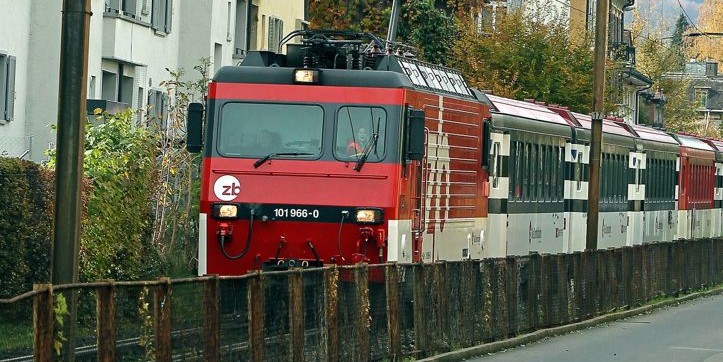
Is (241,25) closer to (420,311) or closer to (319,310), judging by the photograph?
(420,311)

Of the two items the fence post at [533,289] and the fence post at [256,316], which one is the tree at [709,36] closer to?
the fence post at [533,289]

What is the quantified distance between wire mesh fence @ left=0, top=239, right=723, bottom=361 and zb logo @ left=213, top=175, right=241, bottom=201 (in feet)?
9.04

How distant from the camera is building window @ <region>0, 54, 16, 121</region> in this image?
30922mm

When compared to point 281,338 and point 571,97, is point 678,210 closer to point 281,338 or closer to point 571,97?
Result: point 571,97

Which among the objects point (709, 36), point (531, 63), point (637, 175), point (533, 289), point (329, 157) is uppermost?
point (709, 36)

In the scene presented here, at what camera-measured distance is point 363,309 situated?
16562 mm

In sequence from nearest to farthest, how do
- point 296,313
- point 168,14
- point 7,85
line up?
point 296,313 → point 7,85 → point 168,14

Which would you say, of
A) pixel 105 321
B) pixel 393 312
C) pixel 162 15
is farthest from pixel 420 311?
pixel 162 15

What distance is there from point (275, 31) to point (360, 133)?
97.4 feet

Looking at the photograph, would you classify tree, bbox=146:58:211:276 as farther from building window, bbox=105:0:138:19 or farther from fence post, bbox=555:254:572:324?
building window, bbox=105:0:138:19

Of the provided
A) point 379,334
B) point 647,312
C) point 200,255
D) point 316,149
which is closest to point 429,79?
point 316,149

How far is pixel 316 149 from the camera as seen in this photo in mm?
20547

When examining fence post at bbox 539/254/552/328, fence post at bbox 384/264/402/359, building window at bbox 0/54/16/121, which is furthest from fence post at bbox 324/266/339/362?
building window at bbox 0/54/16/121

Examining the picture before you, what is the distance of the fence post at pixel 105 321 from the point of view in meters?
10.8
